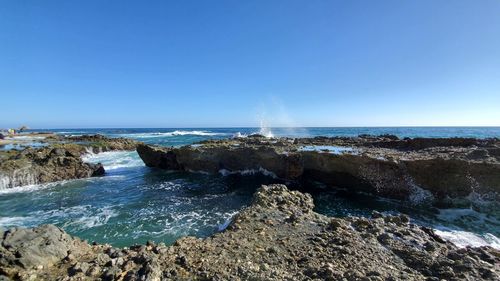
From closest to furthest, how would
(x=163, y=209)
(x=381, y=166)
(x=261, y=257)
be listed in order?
(x=261, y=257)
(x=163, y=209)
(x=381, y=166)

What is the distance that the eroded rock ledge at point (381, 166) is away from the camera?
11.9m

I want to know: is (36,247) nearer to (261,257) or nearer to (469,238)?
(261,257)

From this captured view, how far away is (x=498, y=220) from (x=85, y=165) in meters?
23.0

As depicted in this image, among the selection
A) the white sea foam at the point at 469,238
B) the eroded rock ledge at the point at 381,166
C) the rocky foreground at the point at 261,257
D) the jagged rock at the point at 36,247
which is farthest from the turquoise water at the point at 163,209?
the jagged rock at the point at 36,247

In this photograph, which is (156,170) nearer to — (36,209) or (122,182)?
(122,182)

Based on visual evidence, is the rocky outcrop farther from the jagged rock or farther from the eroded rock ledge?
the jagged rock

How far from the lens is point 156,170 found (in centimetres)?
2173

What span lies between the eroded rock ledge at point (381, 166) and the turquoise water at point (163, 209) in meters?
0.97

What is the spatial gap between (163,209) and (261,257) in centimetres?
748

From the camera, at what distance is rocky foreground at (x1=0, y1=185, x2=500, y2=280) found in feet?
15.8

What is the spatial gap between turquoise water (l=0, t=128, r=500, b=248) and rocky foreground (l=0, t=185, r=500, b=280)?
2642 millimetres

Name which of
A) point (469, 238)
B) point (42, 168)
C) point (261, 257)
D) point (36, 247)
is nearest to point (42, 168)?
point (42, 168)

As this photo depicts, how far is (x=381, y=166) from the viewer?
1350cm

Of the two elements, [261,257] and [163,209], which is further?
[163,209]
